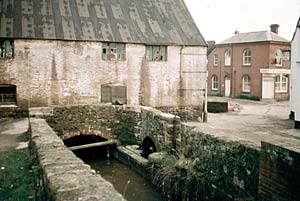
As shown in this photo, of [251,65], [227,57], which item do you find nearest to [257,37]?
[251,65]

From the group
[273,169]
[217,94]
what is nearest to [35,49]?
[273,169]

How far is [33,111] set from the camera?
13.1m

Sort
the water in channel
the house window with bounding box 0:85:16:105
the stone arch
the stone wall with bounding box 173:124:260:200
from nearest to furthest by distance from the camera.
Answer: the stone wall with bounding box 173:124:260:200, the water in channel, the stone arch, the house window with bounding box 0:85:16:105

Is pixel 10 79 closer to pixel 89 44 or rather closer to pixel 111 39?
pixel 89 44

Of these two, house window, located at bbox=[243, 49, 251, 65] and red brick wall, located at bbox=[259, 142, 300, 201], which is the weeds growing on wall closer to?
red brick wall, located at bbox=[259, 142, 300, 201]

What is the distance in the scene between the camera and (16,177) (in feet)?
24.7

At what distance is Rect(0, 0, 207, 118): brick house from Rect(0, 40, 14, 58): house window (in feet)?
0.15

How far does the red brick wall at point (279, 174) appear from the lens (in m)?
5.24

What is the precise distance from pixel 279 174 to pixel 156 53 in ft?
53.3

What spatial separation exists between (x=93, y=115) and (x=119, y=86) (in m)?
5.35

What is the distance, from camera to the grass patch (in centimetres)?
662

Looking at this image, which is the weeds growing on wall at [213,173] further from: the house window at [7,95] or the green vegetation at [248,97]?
the green vegetation at [248,97]

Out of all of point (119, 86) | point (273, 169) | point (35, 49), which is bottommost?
point (273, 169)

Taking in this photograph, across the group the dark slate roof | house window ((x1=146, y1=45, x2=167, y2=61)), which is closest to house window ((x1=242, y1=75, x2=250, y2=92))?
the dark slate roof
